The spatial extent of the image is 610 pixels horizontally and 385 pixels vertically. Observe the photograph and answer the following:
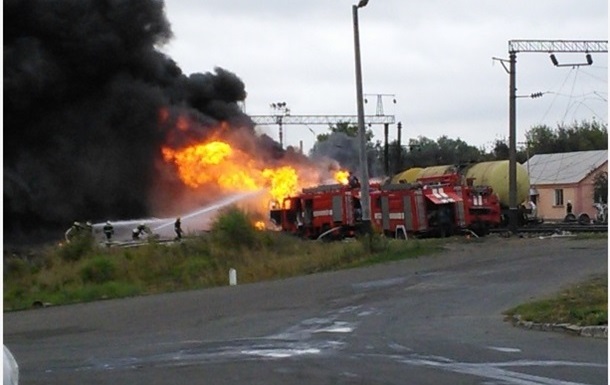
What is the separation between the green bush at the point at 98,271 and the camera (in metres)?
28.5

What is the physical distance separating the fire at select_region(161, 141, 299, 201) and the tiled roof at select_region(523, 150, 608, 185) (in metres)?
29.0

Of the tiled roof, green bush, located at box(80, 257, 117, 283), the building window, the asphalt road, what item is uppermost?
the tiled roof

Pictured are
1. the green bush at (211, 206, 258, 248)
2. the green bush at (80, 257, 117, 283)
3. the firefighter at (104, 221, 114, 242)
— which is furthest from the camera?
the firefighter at (104, 221, 114, 242)

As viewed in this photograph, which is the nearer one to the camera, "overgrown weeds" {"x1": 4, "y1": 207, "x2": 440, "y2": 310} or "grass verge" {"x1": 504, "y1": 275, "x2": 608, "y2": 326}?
"grass verge" {"x1": 504, "y1": 275, "x2": 608, "y2": 326}

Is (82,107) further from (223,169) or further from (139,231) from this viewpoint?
(223,169)

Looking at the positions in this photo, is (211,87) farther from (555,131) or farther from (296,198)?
(555,131)

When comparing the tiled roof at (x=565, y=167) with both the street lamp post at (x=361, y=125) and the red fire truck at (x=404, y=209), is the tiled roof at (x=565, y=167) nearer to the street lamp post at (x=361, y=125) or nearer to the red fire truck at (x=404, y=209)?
the red fire truck at (x=404, y=209)

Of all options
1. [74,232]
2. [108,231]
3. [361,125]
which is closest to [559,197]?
[108,231]

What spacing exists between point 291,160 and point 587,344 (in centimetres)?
3219

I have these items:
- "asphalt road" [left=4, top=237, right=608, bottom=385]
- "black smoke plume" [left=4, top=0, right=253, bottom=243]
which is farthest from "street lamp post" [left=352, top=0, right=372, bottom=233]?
"black smoke plume" [left=4, top=0, right=253, bottom=243]

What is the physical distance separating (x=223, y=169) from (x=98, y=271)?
44.0 feet

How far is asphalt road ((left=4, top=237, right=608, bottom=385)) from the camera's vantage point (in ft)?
34.0

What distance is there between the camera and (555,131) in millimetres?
103875

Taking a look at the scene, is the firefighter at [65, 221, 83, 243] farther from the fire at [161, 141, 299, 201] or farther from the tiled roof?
the tiled roof
